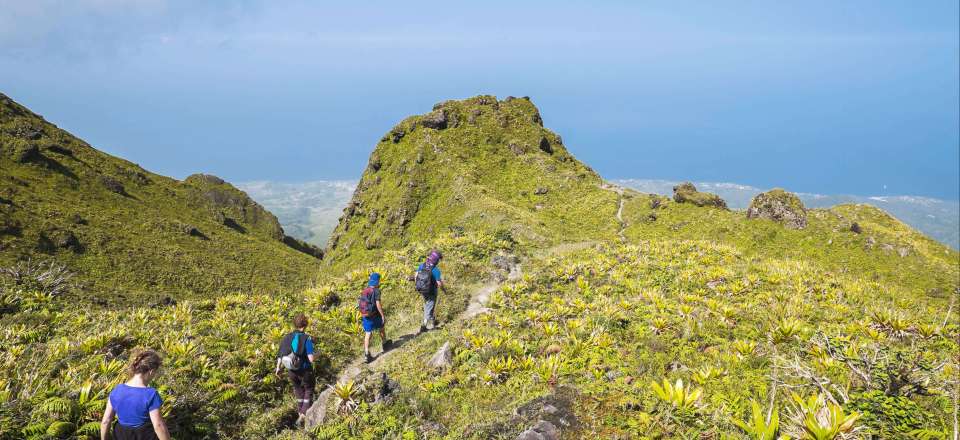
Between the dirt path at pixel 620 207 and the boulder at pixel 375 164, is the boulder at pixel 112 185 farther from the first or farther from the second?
the dirt path at pixel 620 207

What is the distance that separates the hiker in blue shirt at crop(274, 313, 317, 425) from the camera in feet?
30.2

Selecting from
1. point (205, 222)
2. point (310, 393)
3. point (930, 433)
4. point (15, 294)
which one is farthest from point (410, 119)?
point (930, 433)

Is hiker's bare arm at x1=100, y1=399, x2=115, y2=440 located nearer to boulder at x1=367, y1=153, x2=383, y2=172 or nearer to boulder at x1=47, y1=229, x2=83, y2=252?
boulder at x1=47, y1=229, x2=83, y2=252

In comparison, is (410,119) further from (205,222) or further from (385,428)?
(385,428)

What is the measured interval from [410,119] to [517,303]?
176ft

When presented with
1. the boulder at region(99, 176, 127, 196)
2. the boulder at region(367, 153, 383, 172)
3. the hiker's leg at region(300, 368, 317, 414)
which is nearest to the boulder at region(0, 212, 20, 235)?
the boulder at region(99, 176, 127, 196)

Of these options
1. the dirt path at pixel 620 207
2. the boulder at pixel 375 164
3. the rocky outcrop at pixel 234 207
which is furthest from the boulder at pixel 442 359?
the rocky outcrop at pixel 234 207

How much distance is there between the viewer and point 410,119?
63.9m

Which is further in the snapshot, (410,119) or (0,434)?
(410,119)

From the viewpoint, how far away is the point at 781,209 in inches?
1468

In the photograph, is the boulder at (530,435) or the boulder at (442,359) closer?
the boulder at (530,435)

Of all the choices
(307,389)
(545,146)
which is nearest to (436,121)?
(545,146)

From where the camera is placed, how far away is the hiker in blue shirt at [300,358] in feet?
30.2

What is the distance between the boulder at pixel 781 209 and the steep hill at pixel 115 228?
5109 centimetres
